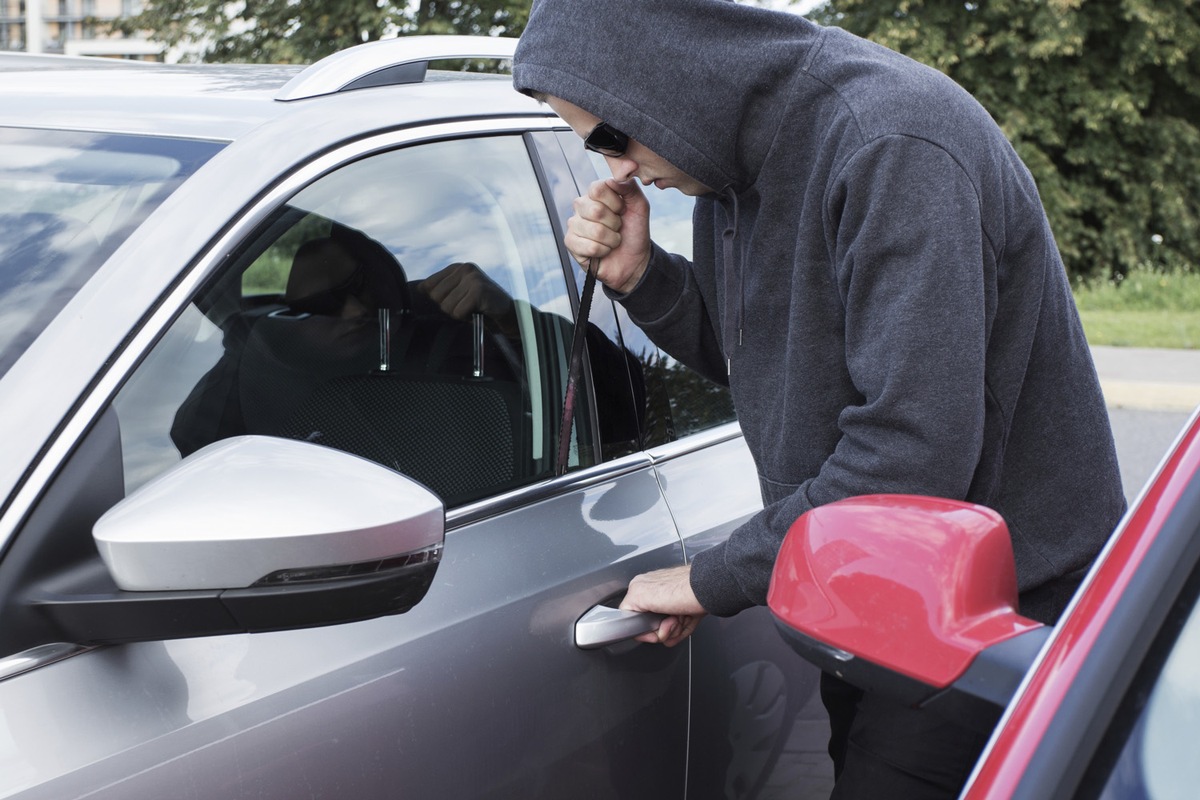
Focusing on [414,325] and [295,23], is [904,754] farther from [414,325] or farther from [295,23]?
[295,23]

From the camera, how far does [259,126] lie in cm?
159

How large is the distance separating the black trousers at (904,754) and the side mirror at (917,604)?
499 millimetres

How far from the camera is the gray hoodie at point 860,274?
139 cm

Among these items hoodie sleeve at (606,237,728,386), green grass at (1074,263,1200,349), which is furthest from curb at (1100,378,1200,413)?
hoodie sleeve at (606,237,728,386)

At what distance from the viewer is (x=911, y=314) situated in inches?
54.4

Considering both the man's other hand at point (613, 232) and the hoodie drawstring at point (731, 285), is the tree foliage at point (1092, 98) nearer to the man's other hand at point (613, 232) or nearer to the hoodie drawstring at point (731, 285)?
the man's other hand at point (613, 232)

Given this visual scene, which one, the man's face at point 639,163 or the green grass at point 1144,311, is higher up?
the man's face at point 639,163

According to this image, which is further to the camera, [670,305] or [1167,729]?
[670,305]

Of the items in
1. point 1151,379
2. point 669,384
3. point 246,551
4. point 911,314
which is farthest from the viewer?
point 1151,379

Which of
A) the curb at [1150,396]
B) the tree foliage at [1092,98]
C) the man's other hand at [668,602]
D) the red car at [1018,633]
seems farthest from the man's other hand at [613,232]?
the tree foliage at [1092,98]

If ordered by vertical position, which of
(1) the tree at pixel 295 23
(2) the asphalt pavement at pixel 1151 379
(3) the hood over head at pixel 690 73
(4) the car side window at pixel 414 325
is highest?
(3) the hood over head at pixel 690 73

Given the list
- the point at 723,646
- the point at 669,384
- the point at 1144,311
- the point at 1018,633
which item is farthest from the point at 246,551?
the point at 1144,311

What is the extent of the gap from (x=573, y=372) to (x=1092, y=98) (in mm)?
14818

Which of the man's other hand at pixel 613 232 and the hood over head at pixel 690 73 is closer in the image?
the hood over head at pixel 690 73
